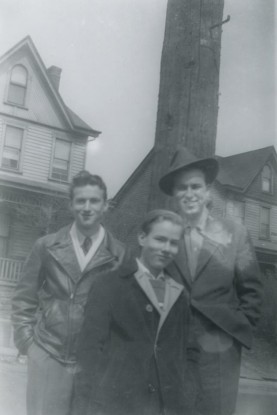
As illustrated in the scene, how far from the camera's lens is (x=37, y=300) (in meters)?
2.55

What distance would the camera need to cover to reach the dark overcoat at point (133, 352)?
2145mm

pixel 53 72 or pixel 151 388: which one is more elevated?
pixel 53 72

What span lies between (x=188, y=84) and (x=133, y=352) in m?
1.35

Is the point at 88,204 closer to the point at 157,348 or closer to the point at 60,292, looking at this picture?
the point at 60,292

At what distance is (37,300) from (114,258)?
449mm

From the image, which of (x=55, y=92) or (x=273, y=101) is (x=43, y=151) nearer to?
(x=55, y=92)

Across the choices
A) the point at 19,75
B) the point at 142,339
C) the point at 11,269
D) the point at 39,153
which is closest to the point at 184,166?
the point at 142,339

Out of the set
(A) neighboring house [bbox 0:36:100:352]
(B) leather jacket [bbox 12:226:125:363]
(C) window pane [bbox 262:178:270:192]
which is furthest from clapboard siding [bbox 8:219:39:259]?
(B) leather jacket [bbox 12:226:125:363]

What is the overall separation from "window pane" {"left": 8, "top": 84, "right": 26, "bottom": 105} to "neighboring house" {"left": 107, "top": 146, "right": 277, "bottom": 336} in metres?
5.67

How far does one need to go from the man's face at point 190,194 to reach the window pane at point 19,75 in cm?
957

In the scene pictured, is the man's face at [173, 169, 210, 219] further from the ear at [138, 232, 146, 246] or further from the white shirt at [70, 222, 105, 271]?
the white shirt at [70, 222, 105, 271]

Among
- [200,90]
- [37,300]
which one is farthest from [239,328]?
[200,90]

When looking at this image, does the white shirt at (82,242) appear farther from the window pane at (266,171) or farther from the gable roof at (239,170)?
the gable roof at (239,170)

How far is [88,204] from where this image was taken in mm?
2439
